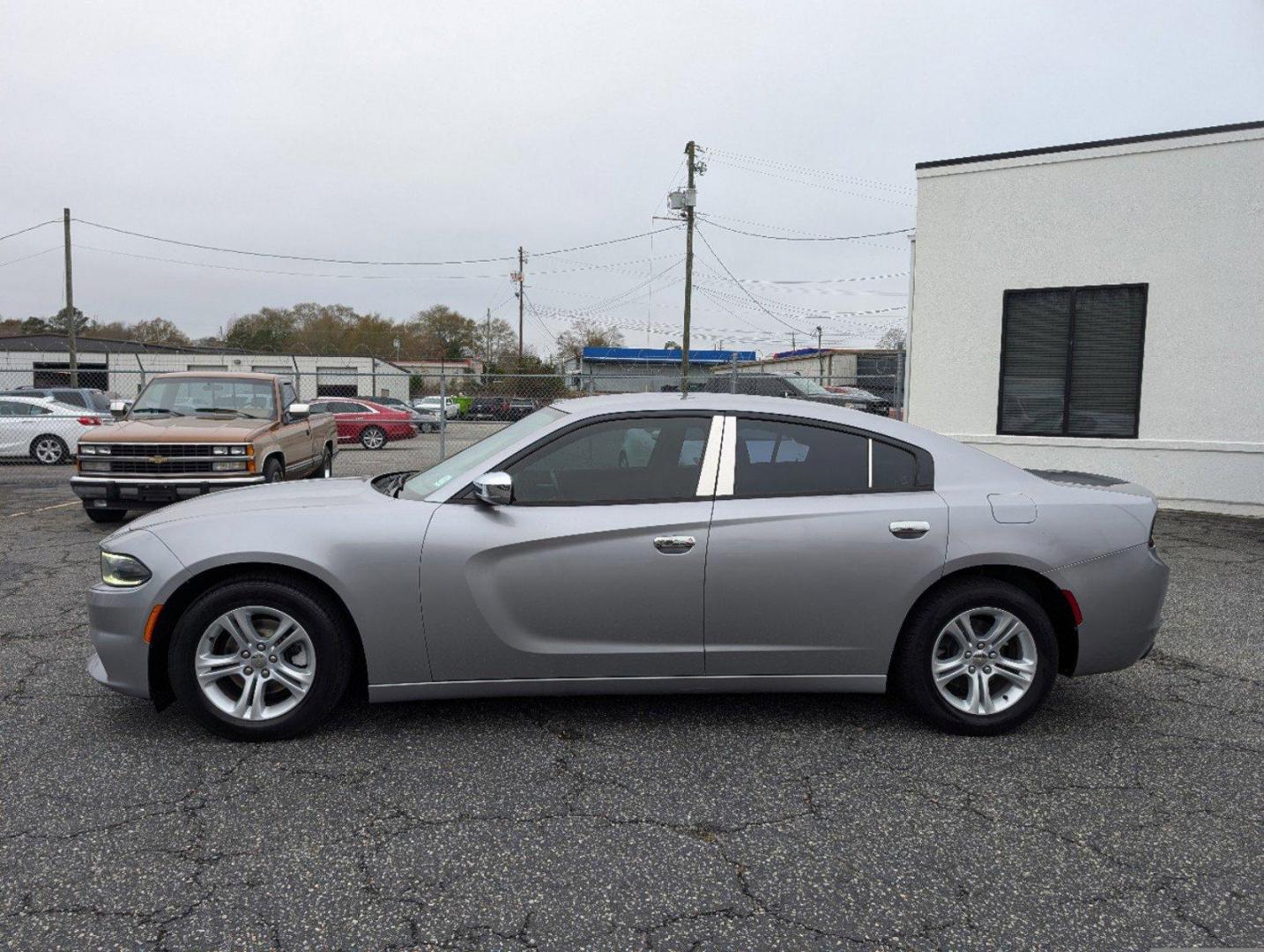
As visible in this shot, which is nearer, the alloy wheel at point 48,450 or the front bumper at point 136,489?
the front bumper at point 136,489

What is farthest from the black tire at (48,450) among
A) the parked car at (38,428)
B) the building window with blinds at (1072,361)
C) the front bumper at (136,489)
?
the building window with blinds at (1072,361)

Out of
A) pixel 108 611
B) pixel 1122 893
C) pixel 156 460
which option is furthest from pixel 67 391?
pixel 1122 893

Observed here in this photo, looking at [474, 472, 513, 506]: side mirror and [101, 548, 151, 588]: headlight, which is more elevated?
[474, 472, 513, 506]: side mirror

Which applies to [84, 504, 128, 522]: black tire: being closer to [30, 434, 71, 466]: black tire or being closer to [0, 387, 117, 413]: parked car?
[30, 434, 71, 466]: black tire

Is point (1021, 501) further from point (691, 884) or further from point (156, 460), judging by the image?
point (156, 460)

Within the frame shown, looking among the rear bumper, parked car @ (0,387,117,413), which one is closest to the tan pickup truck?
the rear bumper

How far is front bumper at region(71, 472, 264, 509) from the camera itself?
28.4 ft

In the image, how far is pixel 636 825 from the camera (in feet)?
10.1

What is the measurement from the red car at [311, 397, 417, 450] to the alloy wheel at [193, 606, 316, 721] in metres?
20.4

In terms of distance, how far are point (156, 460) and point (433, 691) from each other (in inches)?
249

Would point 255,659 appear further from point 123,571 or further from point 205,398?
point 205,398

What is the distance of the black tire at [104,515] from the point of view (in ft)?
29.8

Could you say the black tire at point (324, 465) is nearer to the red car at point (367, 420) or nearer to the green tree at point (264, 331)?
the red car at point (367, 420)

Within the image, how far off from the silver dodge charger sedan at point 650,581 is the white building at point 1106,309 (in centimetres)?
744
